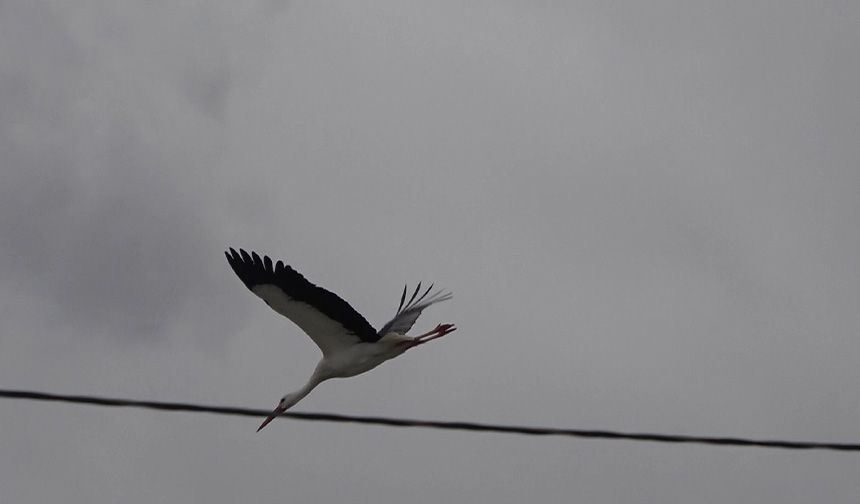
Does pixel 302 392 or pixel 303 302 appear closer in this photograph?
pixel 303 302

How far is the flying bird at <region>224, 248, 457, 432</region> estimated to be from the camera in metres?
15.5

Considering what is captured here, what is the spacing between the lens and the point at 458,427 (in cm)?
708

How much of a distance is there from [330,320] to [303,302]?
0.38 meters

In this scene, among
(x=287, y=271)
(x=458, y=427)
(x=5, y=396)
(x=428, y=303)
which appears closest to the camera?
(x=5, y=396)

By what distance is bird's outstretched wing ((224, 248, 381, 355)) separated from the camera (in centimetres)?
1550

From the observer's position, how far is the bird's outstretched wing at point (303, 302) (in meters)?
15.5

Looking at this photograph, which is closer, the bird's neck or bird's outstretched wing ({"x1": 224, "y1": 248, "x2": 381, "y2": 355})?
bird's outstretched wing ({"x1": 224, "y1": 248, "x2": 381, "y2": 355})

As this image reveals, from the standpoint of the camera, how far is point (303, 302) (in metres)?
15.7

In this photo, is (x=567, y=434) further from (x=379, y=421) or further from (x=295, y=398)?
(x=295, y=398)

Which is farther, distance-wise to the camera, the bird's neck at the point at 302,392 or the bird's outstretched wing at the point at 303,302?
the bird's neck at the point at 302,392

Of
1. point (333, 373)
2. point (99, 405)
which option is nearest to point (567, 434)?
point (99, 405)

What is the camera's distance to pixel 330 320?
52.2ft

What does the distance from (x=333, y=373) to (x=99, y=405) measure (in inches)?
394

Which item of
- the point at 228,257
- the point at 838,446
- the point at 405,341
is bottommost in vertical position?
the point at 838,446
